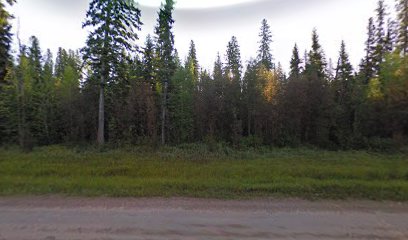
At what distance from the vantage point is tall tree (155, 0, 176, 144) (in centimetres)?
3209

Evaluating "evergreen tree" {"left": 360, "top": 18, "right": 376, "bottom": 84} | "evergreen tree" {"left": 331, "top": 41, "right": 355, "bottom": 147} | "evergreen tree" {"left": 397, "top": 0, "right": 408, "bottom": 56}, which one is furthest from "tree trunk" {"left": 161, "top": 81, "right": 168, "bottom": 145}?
"evergreen tree" {"left": 360, "top": 18, "right": 376, "bottom": 84}

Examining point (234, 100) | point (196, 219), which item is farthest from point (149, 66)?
point (196, 219)

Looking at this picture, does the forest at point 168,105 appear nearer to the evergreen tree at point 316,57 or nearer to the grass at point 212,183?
the evergreen tree at point 316,57

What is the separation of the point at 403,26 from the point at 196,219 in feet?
57.3

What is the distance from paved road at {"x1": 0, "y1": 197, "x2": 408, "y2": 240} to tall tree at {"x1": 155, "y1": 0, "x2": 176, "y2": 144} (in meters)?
24.0

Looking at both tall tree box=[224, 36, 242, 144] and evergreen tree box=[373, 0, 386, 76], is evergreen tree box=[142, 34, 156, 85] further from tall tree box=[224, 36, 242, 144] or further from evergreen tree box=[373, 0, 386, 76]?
evergreen tree box=[373, 0, 386, 76]

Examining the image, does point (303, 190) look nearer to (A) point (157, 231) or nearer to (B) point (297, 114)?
(A) point (157, 231)

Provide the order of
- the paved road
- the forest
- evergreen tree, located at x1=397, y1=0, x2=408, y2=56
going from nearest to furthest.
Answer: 1. the paved road
2. evergreen tree, located at x1=397, y1=0, x2=408, y2=56
3. the forest

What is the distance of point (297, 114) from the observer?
31.8 metres

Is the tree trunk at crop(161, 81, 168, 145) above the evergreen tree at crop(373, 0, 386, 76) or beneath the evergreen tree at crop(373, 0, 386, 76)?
beneath

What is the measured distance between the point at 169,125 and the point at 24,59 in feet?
49.9

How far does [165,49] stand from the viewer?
32344mm

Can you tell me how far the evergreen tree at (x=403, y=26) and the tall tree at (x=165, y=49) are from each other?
812 inches

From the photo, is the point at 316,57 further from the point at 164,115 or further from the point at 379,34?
the point at 164,115
